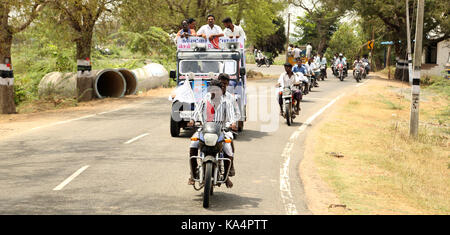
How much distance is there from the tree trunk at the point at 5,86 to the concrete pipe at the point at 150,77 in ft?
28.7

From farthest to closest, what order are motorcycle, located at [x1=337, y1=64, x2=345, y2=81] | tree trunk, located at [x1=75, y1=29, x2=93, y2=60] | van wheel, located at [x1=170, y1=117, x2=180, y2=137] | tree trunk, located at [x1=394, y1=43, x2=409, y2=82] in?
tree trunk, located at [x1=394, y1=43, x2=409, y2=82]
motorcycle, located at [x1=337, y1=64, x2=345, y2=81]
tree trunk, located at [x1=75, y1=29, x2=93, y2=60]
van wheel, located at [x1=170, y1=117, x2=180, y2=137]

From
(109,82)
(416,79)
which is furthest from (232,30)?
(109,82)

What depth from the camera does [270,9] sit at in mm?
46656

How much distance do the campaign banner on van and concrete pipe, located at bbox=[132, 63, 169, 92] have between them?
15.8 meters

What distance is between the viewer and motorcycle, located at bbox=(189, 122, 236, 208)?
7.67 m

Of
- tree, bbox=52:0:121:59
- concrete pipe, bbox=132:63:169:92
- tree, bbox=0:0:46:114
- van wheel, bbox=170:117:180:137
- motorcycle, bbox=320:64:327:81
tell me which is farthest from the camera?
motorcycle, bbox=320:64:327:81

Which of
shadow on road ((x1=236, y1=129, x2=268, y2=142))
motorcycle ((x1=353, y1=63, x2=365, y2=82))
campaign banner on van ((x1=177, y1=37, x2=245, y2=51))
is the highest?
campaign banner on van ((x1=177, y1=37, x2=245, y2=51))

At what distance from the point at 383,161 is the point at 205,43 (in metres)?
5.72

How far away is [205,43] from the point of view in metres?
15.4

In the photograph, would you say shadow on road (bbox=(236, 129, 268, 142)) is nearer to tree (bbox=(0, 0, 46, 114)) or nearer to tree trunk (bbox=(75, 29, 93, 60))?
tree (bbox=(0, 0, 46, 114))

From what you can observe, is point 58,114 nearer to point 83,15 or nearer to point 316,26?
point 83,15

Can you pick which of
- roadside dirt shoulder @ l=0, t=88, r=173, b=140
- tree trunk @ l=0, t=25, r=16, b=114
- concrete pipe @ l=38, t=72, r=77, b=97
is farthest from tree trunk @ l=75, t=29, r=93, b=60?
tree trunk @ l=0, t=25, r=16, b=114

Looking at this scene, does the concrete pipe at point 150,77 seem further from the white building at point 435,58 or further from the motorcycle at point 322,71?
the white building at point 435,58
